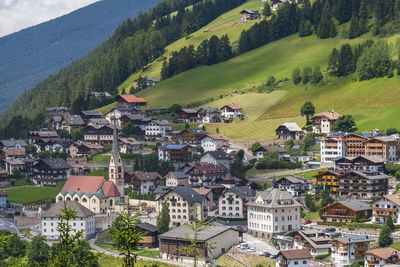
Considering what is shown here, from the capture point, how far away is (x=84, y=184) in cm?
11575

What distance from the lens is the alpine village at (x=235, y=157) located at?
292 ft

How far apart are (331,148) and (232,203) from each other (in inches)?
868

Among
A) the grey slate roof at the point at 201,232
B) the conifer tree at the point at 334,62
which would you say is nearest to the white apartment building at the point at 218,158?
the grey slate roof at the point at 201,232

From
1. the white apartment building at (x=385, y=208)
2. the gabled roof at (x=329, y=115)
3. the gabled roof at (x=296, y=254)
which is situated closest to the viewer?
the gabled roof at (x=296, y=254)

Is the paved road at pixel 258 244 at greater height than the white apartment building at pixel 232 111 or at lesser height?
lesser

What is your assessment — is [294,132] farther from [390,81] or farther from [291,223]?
[291,223]

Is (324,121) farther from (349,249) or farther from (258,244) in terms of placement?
(349,249)

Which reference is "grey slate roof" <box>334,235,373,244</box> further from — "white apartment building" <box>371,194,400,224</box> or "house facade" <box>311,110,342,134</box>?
"house facade" <box>311,110,342,134</box>

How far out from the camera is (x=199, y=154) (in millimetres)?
131500

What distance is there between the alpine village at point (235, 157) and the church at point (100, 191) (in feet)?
0.65

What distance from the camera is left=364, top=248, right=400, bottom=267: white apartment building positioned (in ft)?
245

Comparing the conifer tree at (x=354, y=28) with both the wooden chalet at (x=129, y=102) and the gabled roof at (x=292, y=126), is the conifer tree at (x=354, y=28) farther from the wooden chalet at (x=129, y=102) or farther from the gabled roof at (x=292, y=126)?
the gabled roof at (x=292, y=126)

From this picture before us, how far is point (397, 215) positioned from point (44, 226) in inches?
1745

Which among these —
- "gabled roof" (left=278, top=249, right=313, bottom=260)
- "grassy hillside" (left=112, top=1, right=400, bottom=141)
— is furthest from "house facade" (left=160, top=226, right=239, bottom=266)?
"grassy hillside" (left=112, top=1, right=400, bottom=141)
